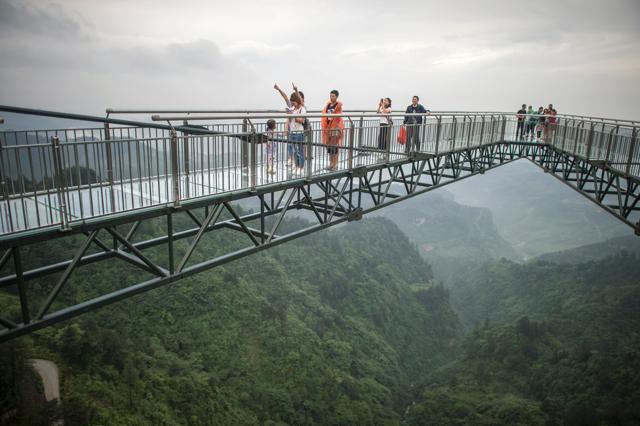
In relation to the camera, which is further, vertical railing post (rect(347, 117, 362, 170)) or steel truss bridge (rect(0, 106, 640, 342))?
vertical railing post (rect(347, 117, 362, 170))

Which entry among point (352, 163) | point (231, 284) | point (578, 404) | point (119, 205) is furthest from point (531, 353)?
point (119, 205)

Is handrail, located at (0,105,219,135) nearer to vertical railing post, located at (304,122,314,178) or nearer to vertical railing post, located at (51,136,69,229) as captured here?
Result: vertical railing post, located at (51,136,69,229)

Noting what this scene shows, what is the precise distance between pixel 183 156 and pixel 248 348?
1402 inches

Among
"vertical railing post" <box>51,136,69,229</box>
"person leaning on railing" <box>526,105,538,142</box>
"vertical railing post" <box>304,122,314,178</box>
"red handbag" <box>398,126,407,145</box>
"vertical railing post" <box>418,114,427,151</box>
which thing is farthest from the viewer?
"person leaning on railing" <box>526,105,538,142</box>

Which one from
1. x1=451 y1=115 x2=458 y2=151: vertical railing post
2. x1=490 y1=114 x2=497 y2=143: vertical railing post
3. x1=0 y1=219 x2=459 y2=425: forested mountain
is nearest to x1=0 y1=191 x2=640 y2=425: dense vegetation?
x1=0 y1=219 x2=459 y2=425: forested mountain

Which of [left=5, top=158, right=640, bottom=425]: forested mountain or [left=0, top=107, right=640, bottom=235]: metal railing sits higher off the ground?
[left=0, top=107, right=640, bottom=235]: metal railing

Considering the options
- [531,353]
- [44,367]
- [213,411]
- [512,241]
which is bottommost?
[512,241]

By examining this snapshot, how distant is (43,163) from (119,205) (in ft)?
3.80

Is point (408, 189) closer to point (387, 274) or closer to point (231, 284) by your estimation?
point (231, 284)

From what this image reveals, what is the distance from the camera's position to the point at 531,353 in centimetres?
5147

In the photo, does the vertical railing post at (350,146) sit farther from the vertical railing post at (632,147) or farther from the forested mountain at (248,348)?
the forested mountain at (248,348)

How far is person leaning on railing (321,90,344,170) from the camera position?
9762 millimetres

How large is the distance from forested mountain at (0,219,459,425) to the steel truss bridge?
14.9 meters

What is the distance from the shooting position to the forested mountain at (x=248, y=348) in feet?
78.8
